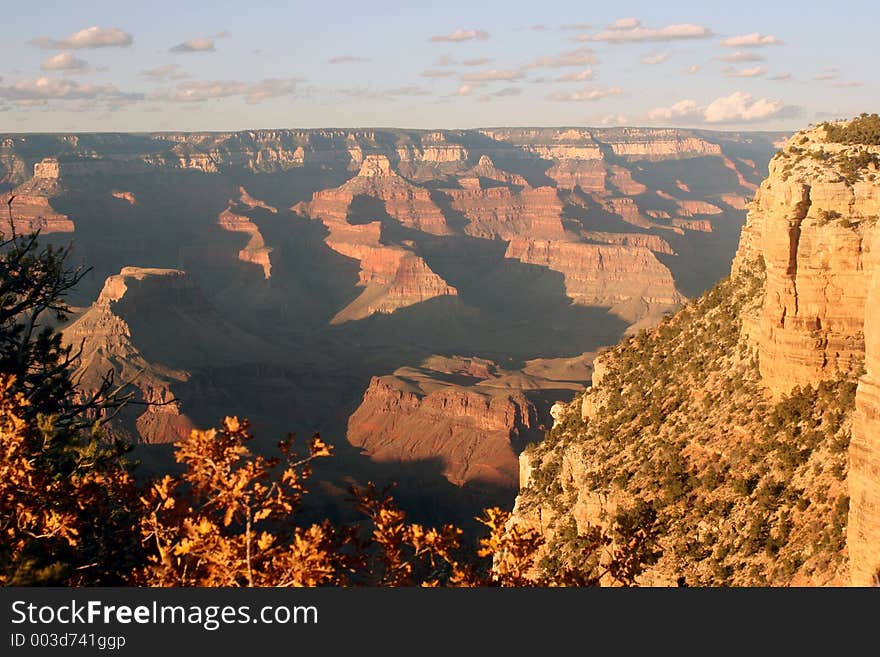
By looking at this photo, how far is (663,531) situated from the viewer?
30469 mm

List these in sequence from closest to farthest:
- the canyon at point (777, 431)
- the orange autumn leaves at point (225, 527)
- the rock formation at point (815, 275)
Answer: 1. the orange autumn leaves at point (225, 527)
2. the canyon at point (777, 431)
3. the rock formation at point (815, 275)

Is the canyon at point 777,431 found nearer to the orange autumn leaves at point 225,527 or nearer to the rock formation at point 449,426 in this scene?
the orange autumn leaves at point 225,527

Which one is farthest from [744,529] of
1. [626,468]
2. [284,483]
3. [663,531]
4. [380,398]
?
[380,398]

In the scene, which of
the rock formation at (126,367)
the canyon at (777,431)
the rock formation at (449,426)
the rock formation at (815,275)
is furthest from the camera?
the rock formation at (126,367)

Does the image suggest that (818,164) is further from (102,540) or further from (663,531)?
(102,540)

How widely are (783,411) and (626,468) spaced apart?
21.3 feet

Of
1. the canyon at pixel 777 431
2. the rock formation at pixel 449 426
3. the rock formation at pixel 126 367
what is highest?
the canyon at pixel 777 431

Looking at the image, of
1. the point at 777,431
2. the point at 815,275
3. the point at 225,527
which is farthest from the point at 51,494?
the point at 815,275

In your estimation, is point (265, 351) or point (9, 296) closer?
point (9, 296)

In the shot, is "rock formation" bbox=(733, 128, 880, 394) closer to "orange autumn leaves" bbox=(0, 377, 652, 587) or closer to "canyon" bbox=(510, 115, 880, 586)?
"canyon" bbox=(510, 115, 880, 586)

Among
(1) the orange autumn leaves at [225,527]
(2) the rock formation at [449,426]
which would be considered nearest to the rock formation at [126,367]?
(2) the rock formation at [449,426]

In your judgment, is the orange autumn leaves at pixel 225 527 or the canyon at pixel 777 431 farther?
the canyon at pixel 777 431

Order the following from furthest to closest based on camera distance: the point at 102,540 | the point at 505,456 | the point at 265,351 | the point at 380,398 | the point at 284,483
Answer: the point at 265,351 < the point at 380,398 < the point at 505,456 < the point at 102,540 < the point at 284,483

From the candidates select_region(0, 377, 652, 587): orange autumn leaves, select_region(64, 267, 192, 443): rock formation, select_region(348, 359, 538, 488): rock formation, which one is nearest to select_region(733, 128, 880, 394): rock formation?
select_region(0, 377, 652, 587): orange autumn leaves
